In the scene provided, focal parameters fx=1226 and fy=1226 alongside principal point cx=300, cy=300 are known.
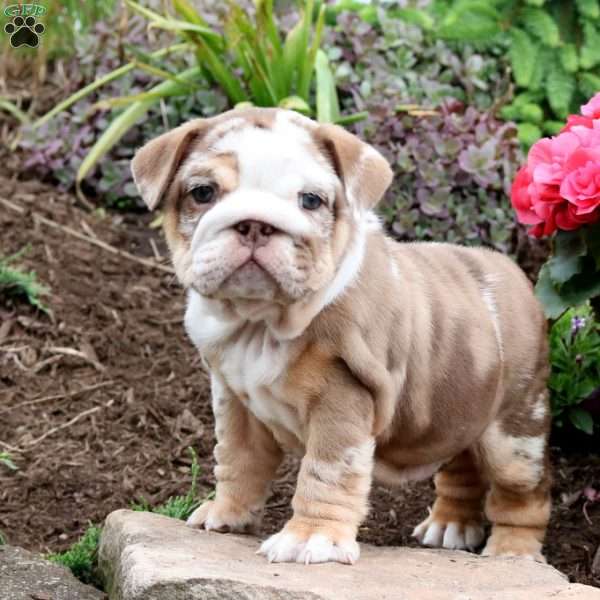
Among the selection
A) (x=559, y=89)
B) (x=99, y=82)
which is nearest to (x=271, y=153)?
(x=99, y=82)

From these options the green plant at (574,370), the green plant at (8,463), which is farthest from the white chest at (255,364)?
the green plant at (574,370)

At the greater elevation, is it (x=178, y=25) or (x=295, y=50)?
(x=178, y=25)

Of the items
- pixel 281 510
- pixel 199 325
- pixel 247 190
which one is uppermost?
pixel 247 190

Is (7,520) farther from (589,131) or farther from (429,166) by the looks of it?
(429,166)

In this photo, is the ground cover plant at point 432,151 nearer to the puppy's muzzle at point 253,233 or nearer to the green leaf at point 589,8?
the green leaf at point 589,8

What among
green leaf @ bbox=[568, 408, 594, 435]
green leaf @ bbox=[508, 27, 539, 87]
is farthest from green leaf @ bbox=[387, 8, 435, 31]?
green leaf @ bbox=[568, 408, 594, 435]

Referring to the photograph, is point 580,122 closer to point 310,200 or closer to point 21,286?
point 310,200

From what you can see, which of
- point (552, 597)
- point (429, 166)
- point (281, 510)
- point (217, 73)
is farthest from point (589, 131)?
point (217, 73)
